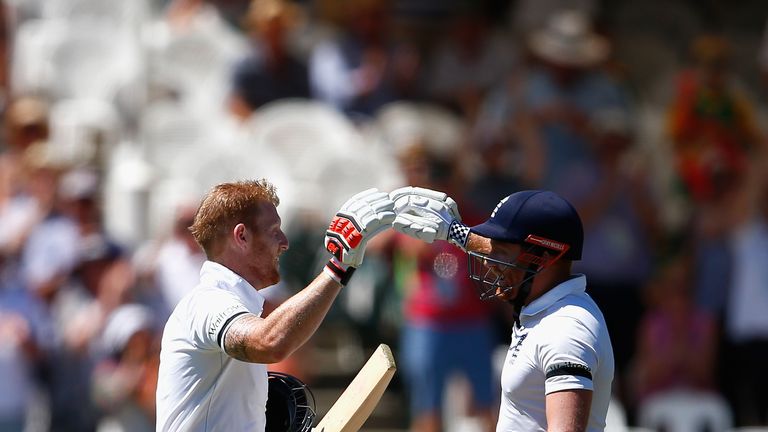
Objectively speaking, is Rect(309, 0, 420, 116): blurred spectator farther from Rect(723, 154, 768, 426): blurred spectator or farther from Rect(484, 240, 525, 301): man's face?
Rect(484, 240, 525, 301): man's face

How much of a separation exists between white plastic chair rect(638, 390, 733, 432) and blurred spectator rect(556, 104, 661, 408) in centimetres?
27

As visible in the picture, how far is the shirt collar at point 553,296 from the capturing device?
4012 mm

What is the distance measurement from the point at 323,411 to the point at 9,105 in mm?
3885

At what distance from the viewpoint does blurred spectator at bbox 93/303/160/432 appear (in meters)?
8.37

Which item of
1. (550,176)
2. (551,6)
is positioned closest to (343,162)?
(550,176)

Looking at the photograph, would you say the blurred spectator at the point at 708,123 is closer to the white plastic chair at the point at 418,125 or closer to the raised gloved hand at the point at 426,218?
the white plastic chair at the point at 418,125

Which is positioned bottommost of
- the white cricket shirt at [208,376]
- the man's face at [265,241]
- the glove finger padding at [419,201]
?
the white cricket shirt at [208,376]

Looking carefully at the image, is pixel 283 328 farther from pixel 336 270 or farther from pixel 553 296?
pixel 553 296

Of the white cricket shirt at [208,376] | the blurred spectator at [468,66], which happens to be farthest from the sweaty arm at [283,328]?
the blurred spectator at [468,66]

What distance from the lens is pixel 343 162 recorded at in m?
9.88

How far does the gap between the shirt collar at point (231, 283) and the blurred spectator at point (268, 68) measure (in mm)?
6392

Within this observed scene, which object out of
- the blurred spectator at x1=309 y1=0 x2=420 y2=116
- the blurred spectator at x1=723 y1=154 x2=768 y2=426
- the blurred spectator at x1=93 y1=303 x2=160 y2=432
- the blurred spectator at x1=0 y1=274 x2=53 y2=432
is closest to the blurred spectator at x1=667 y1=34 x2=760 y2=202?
the blurred spectator at x1=723 y1=154 x2=768 y2=426

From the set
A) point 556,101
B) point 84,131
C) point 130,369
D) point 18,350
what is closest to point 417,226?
point 130,369

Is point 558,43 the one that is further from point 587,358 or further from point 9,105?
point 587,358
